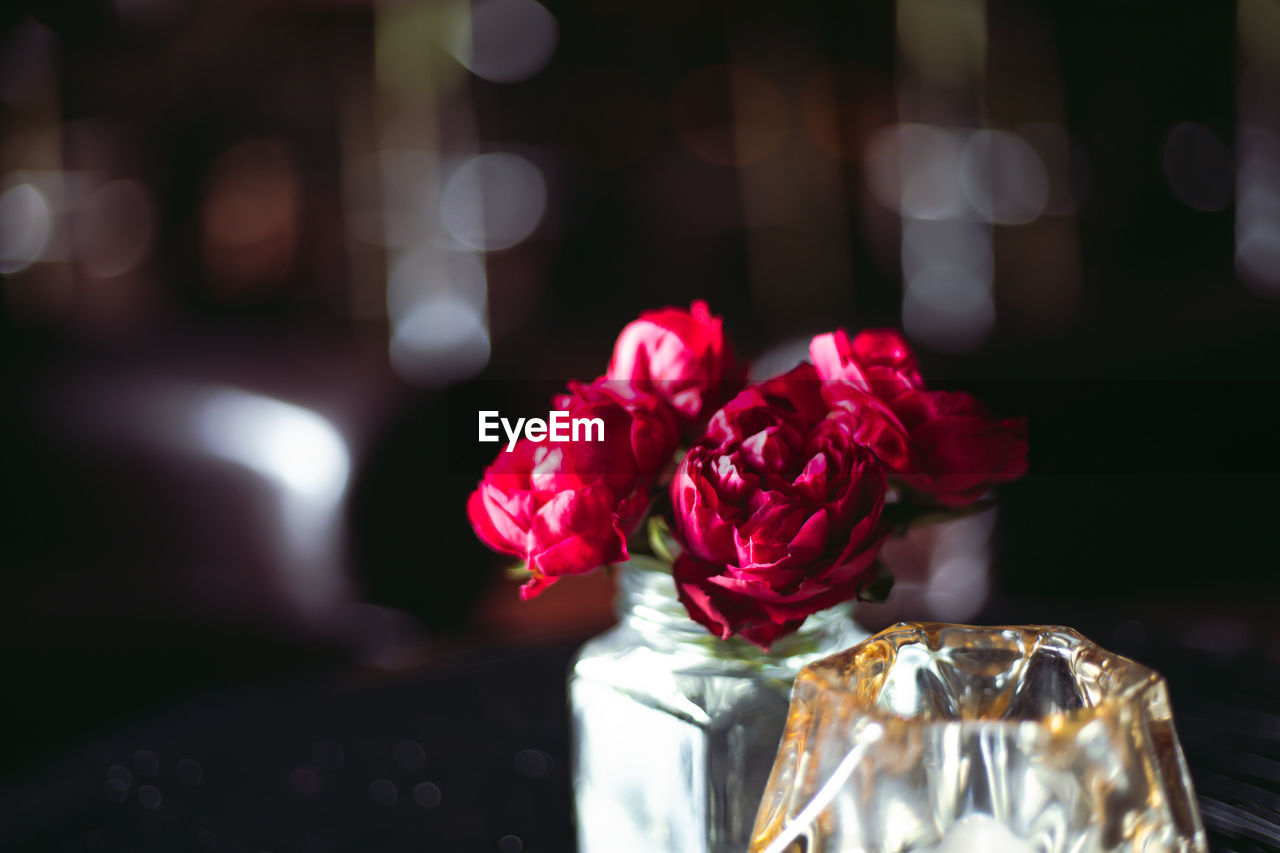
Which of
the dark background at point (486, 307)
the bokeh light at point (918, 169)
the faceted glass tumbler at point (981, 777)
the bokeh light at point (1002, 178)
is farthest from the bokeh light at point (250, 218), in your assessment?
the faceted glass tumbler at point (981, 777)

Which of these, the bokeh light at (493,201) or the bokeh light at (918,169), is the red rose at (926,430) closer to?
the bokeh light at (493,201)

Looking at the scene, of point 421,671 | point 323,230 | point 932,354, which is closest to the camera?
point 421,671

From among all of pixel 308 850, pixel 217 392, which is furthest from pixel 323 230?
pixel 308 850

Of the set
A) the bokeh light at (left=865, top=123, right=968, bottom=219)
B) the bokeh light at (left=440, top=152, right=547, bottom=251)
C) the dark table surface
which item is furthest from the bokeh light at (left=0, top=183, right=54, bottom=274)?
the bokeh light at (left=865, top=123, right=968, bottom=219)

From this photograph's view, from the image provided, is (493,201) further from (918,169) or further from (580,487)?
(580,487)

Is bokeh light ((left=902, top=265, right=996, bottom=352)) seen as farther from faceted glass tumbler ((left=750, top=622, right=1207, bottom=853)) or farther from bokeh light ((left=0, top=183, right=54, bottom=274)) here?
faceted glass tumbler ((left=750, top=622, right=1207, bottom=853))

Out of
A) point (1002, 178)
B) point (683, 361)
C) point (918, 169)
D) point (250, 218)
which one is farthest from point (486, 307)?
point (683, 361)

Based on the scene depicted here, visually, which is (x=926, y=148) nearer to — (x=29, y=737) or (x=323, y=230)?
(x=323, y=230)

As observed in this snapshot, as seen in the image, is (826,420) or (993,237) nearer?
(826,420)
